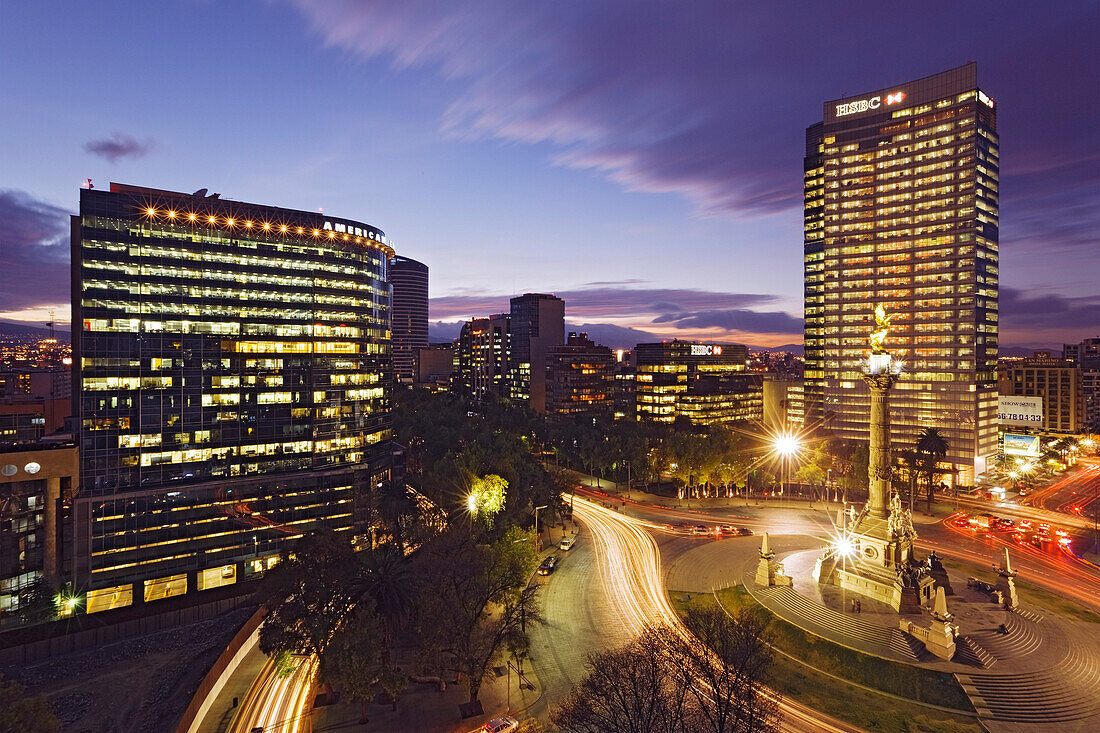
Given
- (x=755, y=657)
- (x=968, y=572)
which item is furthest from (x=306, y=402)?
(x=968, y=572)

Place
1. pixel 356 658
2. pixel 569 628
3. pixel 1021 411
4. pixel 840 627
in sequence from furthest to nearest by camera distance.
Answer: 1. pixel 1021 411
2. pixel 569 628
3. pixel 840 627
4. pixel 356 658

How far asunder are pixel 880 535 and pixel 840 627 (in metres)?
12.9

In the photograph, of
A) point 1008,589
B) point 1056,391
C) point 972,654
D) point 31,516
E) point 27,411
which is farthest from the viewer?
point 1056,391

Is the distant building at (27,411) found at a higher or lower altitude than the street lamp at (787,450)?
higher

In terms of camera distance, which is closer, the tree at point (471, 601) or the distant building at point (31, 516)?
the tree at point (471, 601)

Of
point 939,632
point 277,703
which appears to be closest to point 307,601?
point 277,703

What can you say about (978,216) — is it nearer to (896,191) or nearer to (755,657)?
(896,191)

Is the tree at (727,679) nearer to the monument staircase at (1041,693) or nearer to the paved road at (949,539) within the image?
the monument staircase at (1041,693)

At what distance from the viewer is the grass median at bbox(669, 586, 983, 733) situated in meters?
37.9

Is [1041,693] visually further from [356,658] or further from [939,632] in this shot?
[356,658]

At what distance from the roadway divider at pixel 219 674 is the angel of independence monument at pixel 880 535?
196ft

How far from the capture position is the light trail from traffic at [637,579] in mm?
38531

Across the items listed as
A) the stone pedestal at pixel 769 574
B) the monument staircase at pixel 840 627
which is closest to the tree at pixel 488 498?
the monument staircase at pixel 840 627

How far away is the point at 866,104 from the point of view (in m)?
145
